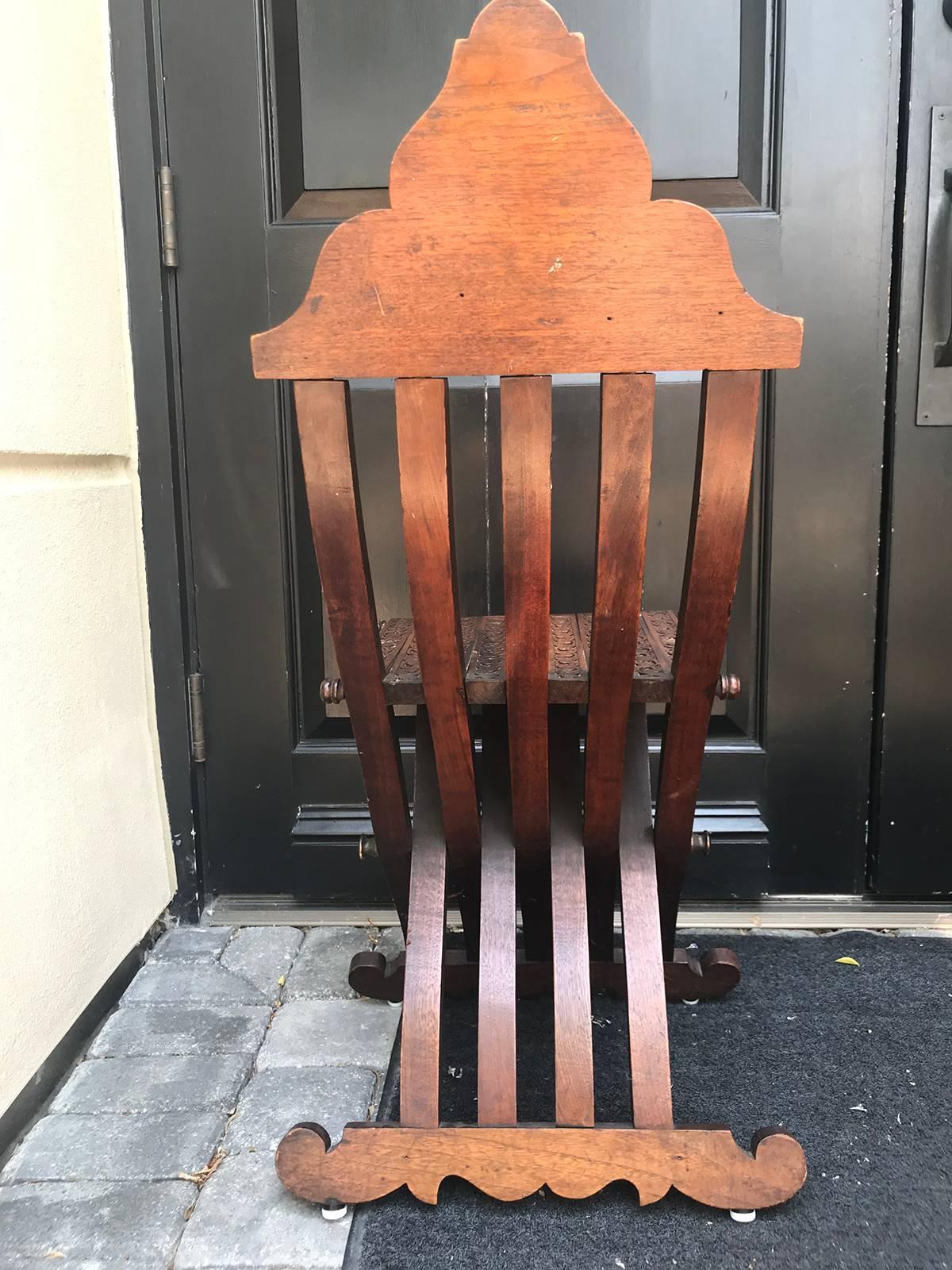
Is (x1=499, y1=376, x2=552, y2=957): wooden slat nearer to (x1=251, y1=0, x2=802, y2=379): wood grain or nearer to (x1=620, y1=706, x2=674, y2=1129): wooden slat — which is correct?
(x1=251, y1=0, x2=802, y2=379): wood grain

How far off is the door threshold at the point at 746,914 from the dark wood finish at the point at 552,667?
0.70 m

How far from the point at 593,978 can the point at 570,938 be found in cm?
35

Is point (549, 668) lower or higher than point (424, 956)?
higher

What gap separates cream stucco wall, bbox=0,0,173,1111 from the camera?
1.25 meters

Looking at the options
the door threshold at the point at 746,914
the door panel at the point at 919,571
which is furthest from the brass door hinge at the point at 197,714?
the door panel at the point at 919,571

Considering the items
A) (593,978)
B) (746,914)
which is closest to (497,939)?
(593,978)

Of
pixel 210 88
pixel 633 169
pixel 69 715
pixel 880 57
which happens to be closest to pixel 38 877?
pixel 69 715

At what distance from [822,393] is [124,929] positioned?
1558 mm

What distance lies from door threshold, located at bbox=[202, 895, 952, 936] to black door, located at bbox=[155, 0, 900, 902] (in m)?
0.03

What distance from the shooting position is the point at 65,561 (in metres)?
1.40

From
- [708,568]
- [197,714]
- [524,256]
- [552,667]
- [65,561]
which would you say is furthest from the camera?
[197,714]

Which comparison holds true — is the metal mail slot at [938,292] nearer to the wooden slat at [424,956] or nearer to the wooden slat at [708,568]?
the wooden slat at [708,568]

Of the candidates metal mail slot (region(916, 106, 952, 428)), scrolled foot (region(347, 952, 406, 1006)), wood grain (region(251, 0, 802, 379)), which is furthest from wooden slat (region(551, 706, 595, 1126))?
metal mail slot (region(916, 106, 952, 428))

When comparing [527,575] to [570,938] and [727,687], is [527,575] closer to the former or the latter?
[727,687]
